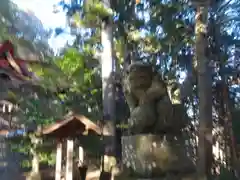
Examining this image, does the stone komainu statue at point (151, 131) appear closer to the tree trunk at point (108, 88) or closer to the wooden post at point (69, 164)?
the wooden post at point (69, 164)

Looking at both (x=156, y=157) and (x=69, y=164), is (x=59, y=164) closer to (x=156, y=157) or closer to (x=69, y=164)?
(x=69, y=164)

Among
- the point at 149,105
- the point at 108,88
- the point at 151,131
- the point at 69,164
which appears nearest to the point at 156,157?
the point at 151,131

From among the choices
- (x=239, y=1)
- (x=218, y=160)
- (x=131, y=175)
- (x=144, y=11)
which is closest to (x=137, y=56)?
(x=144, y=11)

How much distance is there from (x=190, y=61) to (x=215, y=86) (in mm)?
1150

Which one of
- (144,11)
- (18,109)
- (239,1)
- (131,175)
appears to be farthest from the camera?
(18,109)

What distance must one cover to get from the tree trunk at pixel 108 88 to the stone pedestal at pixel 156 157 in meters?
2.81

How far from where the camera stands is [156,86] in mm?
4488

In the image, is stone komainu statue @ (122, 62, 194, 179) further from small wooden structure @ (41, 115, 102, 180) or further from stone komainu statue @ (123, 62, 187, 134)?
small wooden structure @ (41, 115, 102, 180)

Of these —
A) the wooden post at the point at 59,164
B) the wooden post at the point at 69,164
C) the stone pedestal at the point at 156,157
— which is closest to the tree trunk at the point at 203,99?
the stone pedestal at the point at 156,157

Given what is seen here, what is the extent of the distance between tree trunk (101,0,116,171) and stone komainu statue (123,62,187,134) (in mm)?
2756

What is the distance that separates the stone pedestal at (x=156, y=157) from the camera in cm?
414

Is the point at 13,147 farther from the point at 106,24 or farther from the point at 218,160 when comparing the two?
the point at 218,160

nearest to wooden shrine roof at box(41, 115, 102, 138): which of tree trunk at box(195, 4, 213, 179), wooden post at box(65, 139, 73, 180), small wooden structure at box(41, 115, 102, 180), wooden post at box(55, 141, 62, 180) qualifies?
small wooden structure at box(41, 115, 102, 180)

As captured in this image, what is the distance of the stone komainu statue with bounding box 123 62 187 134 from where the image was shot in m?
4.40
